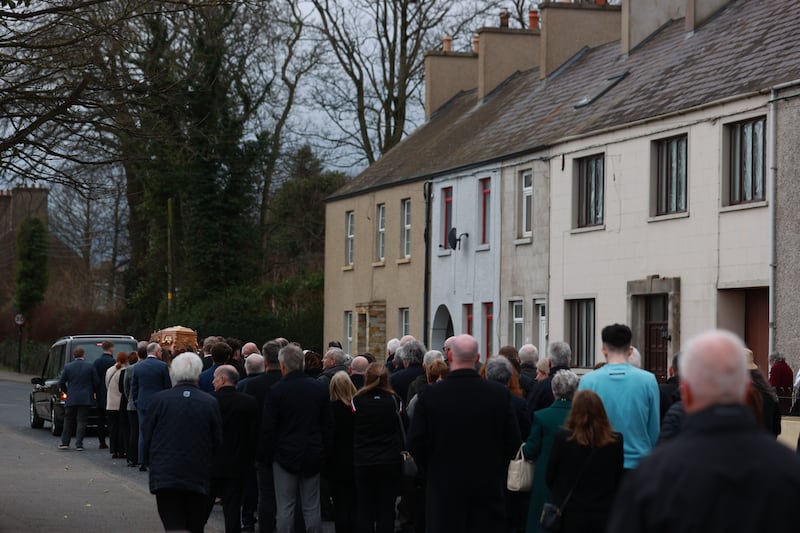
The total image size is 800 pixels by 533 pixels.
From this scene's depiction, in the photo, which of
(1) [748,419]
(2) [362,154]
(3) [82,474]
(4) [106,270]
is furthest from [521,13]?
(1) [748,419]

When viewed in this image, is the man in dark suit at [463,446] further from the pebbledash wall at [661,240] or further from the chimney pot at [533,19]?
the chimney pot at [533,19]

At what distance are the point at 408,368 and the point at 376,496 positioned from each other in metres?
2.45

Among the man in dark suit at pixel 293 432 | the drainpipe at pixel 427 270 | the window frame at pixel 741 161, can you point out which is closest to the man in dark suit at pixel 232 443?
the man in dark suit at pixel 293 432

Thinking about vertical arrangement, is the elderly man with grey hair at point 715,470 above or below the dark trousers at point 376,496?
above

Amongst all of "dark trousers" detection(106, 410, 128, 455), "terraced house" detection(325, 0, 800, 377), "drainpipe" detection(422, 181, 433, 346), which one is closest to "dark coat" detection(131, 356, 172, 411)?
"dark trousers" detection(106, 410, 128, 455)

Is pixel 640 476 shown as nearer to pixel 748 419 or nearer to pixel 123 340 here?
pixel 748 419

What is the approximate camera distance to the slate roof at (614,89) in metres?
26.1

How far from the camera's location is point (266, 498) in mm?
12234

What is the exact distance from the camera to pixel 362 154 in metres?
52.7

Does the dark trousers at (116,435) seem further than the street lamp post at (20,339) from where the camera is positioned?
No

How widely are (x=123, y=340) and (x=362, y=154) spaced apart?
27.5m

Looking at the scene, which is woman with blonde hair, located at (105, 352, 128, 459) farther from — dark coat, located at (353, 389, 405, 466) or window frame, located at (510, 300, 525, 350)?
window frame, located at (510, 300, 525, 350)

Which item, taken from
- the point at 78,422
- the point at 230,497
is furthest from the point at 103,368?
the point at 230,497

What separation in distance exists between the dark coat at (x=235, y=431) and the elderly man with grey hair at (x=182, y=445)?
151cm
